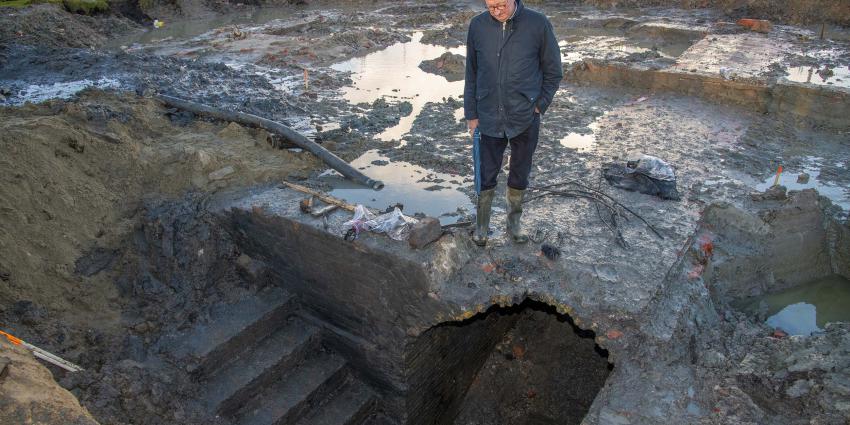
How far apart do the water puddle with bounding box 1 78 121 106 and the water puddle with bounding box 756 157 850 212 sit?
8.67 m

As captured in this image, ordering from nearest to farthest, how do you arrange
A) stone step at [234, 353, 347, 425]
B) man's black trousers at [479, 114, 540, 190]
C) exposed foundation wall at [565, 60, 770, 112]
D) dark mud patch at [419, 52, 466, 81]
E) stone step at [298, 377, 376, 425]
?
man's black trousers at [479, 114, 540, 190] → stone step at [234, 353, 347, 425] → stone step at [298, 377, 376, 425] → exposed foundation wall at [565, 60, 770, 112] → dark mud patch at [419, 52, 466, 81]

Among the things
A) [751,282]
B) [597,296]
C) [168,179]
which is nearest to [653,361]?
[597,296]

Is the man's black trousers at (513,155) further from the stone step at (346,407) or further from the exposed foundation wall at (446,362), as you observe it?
the stone step at (346,407)

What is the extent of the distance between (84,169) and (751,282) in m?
6.36

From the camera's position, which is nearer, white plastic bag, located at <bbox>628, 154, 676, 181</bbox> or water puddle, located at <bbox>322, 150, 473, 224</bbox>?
white plastic bag, located at <bbox>628, 154, 676, 181</bbox>

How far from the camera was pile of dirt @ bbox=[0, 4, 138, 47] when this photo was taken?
439 inches

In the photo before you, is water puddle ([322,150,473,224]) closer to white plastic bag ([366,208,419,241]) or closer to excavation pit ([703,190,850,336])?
white plastic bag ([366,208,419,241])

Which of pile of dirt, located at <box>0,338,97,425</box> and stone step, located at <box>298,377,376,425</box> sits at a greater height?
pile of dirt, located at <box>0,338,97,425</box>

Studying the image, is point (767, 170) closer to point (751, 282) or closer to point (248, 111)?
point (751, 282)

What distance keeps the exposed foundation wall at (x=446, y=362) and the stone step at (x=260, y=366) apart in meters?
1.04

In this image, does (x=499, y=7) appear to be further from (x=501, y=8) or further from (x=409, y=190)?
(x=409, y=190)

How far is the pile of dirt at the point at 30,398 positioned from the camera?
2.49 m

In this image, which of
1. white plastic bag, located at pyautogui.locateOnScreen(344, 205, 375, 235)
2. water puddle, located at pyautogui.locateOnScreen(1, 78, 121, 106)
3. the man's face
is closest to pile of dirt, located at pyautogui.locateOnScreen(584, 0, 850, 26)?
the man's face

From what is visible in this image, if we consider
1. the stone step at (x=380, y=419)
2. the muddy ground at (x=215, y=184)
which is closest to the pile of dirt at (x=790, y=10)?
the muddy ground at (x=215, y=184)
